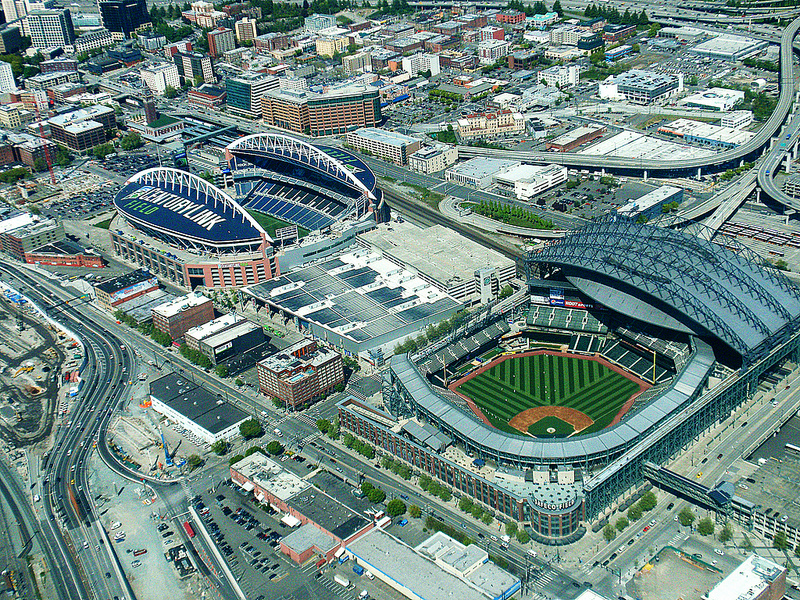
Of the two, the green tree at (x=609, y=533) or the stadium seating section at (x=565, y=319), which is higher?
the stadium seating section at (x=565, y=319)

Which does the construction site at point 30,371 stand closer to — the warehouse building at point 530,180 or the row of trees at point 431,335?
the row of trees at point 431,335

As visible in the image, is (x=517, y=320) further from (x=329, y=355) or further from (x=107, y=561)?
(x=107, y=561)

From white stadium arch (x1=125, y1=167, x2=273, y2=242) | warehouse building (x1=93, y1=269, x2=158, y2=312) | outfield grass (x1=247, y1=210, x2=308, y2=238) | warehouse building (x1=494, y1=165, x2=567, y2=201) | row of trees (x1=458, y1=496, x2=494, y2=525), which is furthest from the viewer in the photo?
warehouse building (x1=494, y1=165, x2=567, y2=201)

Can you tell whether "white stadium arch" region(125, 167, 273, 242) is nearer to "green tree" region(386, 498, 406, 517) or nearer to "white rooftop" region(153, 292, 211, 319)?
"white rooftop" region(153, 292, 211, 319)

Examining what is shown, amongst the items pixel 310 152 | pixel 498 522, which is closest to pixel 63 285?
pixel 310 152

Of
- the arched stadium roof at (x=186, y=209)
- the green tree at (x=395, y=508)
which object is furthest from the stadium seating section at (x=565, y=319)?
the arched stadium roof at (x=186, y=209)

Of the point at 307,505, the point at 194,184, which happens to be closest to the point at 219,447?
the point at 307,505

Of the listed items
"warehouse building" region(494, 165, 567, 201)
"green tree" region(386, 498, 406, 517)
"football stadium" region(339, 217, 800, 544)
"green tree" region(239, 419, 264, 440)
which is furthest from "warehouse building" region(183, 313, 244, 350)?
"warehouse building" region(494, 165, 567, 201)
